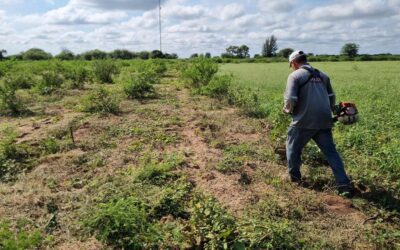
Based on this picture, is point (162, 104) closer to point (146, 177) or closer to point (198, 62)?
point (198, 62)

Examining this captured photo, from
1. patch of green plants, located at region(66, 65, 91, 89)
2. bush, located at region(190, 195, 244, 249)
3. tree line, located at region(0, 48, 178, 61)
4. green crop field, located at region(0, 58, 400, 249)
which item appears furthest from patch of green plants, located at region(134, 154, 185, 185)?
tree line, located at region(0, 48, 178, 61)

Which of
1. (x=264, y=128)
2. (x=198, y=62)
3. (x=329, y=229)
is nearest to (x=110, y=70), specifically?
(x=198, y=62)

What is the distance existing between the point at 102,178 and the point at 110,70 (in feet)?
40.5

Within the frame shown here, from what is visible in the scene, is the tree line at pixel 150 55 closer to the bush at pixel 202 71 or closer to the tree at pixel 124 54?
the tree at pixel 124 54

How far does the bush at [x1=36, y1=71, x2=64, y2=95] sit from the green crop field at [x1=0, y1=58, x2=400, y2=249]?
2937mm

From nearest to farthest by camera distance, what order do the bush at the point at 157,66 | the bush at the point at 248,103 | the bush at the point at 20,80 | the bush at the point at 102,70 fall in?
the bush at the point at 248,103 < the bush at the point at 20,80 < the bush at the point at 102,70 < the bush at the point at 157,66

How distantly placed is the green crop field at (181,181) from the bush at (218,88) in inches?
69.0

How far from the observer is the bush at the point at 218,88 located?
447 inches

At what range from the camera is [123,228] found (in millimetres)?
3275

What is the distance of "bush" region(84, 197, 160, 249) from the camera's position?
127 inches

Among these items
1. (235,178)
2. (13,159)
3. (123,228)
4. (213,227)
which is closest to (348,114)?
(235,178)

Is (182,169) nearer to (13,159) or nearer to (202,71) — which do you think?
(13,159)

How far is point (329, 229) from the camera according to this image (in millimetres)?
3912

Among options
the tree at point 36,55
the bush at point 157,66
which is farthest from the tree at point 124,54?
the bush at point 157,66
